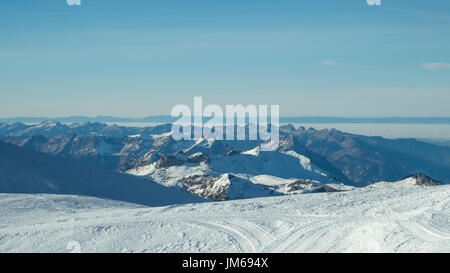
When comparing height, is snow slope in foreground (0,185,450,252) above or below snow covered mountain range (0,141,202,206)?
above

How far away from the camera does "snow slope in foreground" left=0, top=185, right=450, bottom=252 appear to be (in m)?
14.3

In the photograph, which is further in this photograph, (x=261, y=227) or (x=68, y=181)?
(x=68, y=181)

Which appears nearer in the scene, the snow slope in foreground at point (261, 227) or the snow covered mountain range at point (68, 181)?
the snow slope in foreground at point (261, 227)

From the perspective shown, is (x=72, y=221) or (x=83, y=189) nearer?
(x=72, y=221)

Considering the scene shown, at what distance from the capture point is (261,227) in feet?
56.3

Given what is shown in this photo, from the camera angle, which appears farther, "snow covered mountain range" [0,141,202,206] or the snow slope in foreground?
"snow covered mountain range" [0,141,202,206]

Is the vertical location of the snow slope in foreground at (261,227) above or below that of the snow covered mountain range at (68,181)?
above

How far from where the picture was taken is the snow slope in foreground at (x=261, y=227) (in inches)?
565
